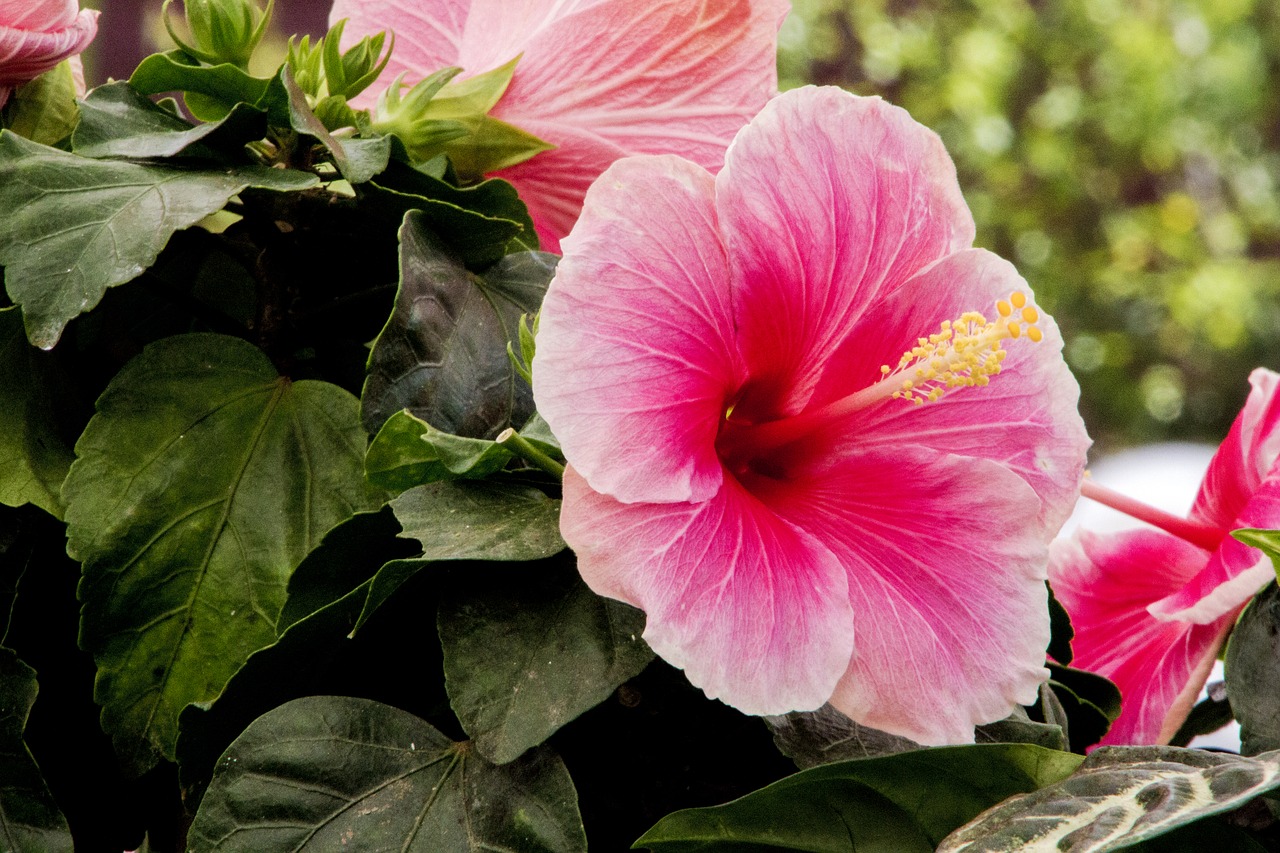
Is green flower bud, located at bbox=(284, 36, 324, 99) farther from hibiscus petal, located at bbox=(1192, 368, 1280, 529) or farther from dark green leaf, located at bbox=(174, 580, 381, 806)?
hibiscus petal, located at bbox=(1192, 368, 1280, 529)

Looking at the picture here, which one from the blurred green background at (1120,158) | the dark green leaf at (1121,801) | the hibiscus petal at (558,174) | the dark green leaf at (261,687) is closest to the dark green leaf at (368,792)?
the dark green leaf at (261,687)

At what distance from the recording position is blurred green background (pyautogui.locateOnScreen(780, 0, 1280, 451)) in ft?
15.0

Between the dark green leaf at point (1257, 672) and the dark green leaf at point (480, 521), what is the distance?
0.25 m

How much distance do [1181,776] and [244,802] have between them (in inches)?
11.3

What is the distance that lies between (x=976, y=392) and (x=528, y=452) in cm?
17

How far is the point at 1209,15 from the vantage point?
4.53 metres

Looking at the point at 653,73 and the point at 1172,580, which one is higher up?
the point at 653,73

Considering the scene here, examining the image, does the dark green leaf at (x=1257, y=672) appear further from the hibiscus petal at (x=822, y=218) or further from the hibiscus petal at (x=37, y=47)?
the hibiscus petal at (x=37, y=47)

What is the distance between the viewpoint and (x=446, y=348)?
454mm

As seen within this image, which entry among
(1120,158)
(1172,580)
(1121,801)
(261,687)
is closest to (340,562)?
(261,687)

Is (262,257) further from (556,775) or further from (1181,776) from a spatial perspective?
(1181,776)

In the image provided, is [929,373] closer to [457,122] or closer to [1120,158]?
[457,122]

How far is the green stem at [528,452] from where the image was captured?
0.40 metres

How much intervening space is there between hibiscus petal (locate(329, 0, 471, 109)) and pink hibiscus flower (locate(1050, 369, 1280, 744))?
35cm
